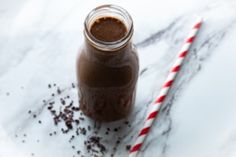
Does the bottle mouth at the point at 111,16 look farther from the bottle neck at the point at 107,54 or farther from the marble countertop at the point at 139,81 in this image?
the marble countertop at the point at 139,81

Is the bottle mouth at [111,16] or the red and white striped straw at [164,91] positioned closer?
the bottle mouth at [111,16]

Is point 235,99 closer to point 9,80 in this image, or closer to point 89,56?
point 89,56

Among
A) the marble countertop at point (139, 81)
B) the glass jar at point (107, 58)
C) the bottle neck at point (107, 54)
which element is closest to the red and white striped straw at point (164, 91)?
the marble countertop at point (139, 81)

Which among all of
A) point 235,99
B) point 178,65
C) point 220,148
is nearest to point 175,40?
point 178,65

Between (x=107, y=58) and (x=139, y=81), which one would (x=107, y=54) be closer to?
(x=107, y=58)

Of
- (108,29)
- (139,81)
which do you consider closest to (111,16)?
(108,29)

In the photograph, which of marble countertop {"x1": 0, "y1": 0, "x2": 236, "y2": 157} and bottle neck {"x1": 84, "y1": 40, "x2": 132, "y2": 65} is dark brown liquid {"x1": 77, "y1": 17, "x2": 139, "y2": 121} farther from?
marble countertop {"x1": 0, "y1": 0, "x2": 236, "y2": 157}

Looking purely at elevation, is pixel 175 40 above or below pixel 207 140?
above
